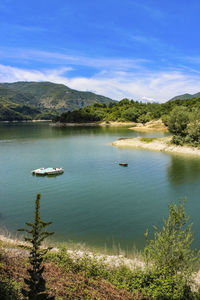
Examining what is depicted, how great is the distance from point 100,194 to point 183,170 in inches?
911

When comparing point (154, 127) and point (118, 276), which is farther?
point (154, 127)

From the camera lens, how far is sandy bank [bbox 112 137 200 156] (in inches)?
2697

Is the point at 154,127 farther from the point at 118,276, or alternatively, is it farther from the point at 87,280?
the point at 87,280

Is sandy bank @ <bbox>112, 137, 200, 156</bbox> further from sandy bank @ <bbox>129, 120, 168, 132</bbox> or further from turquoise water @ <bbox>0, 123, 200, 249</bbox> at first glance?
sandy bank @ <bbox>129, 120, 168, 132</bbox>

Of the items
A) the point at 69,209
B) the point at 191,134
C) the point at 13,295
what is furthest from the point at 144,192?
the point at 191,134

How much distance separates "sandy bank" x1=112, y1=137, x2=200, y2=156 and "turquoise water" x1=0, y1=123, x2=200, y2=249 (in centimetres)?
776

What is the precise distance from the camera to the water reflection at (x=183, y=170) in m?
43.0

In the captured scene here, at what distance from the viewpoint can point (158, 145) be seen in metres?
77.2

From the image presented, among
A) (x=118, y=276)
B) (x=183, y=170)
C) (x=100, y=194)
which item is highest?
(x=118, y=276)

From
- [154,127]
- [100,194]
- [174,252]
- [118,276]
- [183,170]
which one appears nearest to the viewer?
[174,252]

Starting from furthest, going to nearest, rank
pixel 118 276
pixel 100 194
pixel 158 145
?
pixel 158 145, pixel 100 194, pixel 118 276

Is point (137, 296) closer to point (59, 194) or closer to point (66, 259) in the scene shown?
point (66, 259)

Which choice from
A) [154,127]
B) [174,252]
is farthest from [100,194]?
[154,127]

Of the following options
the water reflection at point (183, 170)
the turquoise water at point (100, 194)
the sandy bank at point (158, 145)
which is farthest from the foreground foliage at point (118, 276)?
the sandy bank at point (158, 145)
